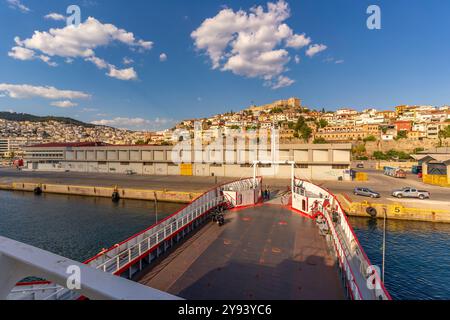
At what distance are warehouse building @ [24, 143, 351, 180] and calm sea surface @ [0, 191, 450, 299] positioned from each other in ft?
56.8

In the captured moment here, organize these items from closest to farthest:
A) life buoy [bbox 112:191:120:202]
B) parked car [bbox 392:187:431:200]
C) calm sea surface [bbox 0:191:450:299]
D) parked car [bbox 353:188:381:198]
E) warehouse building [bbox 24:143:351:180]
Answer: calm sea surface [bbox 0:191:450:299]
parked car [bbox 392:187:431:200]
parked car [bbox 353:188:381:198]
life buoy [bbox 112:191:120:202]
warehouse building [bbox 24:143:351:180]

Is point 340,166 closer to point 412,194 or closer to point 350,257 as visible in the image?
point 412,194

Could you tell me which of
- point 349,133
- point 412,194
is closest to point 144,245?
point 412,194

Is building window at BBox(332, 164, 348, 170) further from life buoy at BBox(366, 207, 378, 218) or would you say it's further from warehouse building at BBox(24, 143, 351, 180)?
life buoy at BBox(366, 207, 378, 218)

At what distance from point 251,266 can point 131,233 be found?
16666 mm

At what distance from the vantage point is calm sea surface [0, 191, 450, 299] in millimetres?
14578

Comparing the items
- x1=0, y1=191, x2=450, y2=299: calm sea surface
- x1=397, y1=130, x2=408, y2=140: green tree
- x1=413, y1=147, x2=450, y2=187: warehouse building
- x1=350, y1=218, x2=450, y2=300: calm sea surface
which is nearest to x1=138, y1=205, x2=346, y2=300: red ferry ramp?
x1=350, y1=218, x2=450, y2=300: calm sea surface

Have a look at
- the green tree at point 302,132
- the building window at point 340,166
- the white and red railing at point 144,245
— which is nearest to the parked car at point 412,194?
the building window at point 340,166

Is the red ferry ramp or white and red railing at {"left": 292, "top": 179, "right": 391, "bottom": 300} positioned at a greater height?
white and red railing at {"left": 292, "top": 179, "right": 391, "bottom": 300}

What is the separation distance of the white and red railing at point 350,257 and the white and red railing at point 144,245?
21.6 ft
